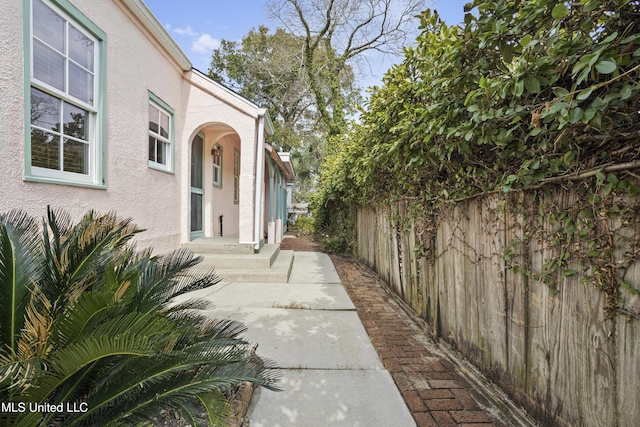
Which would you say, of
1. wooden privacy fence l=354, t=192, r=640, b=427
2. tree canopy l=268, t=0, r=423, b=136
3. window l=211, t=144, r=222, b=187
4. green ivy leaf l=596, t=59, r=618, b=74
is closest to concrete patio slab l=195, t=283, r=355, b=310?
wooden privacy fence l=354, t=192, r=640, b=427

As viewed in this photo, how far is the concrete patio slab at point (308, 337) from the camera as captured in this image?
2.88 meters

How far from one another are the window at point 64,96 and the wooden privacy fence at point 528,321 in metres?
4.28

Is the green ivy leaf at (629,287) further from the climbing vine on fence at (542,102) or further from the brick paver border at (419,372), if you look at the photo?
the brick paver border at (419,372)

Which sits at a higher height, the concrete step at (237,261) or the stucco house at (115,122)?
the stucco house at (115,122)

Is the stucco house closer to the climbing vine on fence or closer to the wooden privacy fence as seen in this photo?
the climbing vine on fence

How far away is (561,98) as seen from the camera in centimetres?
134

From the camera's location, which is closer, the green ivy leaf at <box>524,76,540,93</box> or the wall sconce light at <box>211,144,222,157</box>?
the green ivy leaf at <box>524,76,540,93</box>

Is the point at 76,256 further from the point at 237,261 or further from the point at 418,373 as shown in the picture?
the point at 237,261

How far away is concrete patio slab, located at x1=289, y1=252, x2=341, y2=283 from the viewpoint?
5.86m

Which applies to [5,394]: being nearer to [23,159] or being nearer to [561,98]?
[23,159]

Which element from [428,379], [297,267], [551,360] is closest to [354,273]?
[297,267]

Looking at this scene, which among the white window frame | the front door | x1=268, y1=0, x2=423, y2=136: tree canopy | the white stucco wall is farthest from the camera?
x1=268, y1=0, x2=423, y2=136: tree canopy

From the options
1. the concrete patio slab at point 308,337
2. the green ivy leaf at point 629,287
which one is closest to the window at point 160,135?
the concrete patio slab at point 308,337

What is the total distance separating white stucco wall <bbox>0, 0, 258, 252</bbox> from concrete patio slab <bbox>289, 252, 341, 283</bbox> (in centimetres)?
142
